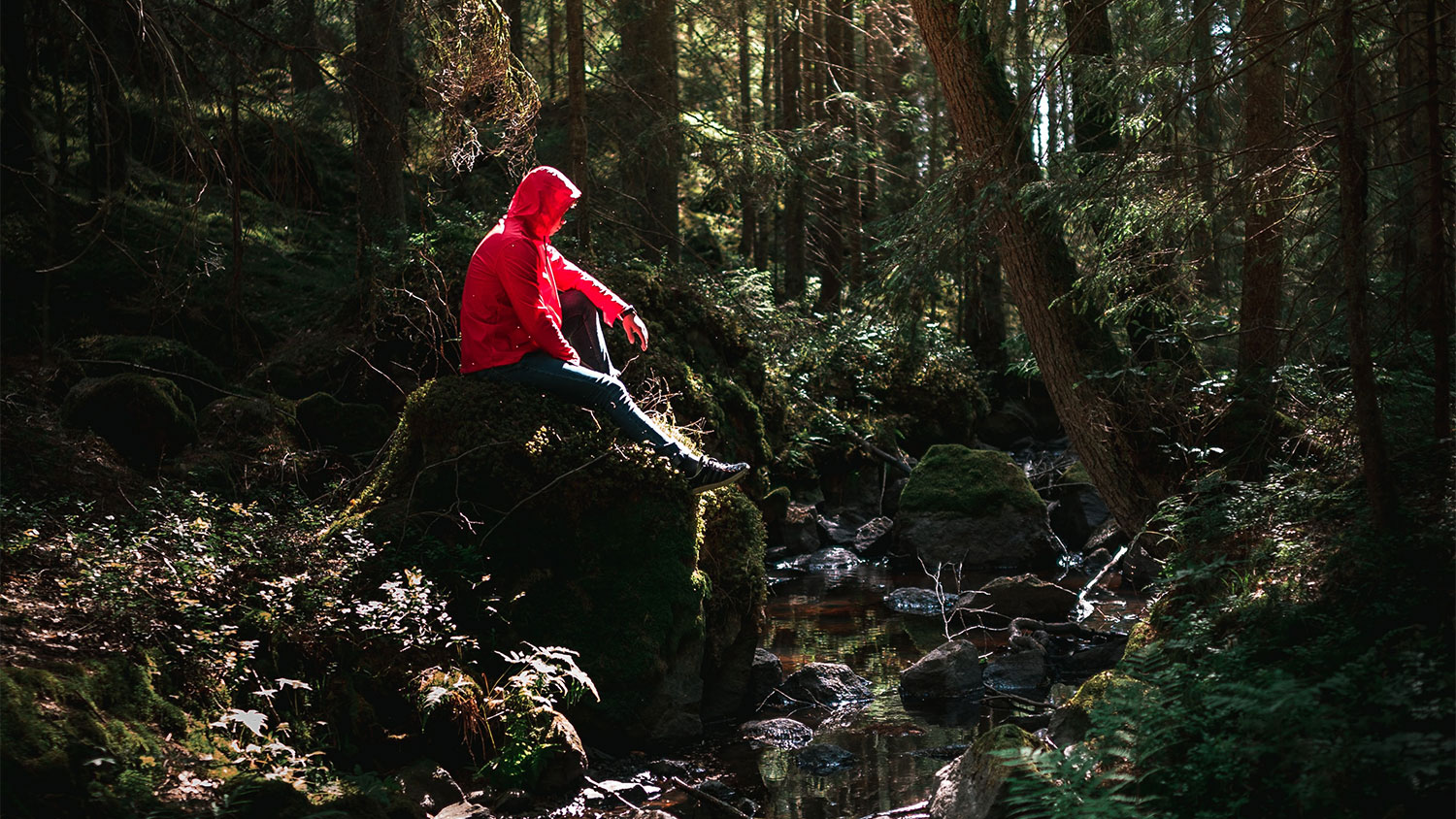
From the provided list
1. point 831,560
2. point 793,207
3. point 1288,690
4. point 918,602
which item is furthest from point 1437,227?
point 793,207

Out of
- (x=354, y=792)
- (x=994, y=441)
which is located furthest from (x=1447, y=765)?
(x=994, y=441)

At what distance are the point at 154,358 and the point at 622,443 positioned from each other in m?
5.29

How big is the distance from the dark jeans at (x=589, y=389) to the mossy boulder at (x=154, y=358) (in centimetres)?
401

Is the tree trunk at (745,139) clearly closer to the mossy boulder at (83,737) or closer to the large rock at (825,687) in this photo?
the large rock at (825,687)

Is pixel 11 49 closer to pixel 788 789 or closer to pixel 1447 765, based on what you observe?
pixel 788 789

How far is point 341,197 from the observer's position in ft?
53.0

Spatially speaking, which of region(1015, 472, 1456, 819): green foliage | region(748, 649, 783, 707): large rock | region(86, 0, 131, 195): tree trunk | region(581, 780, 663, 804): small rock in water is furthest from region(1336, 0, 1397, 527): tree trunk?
region(86, 0, 131, 195): tree trunk

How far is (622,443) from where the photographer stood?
732 centimetres

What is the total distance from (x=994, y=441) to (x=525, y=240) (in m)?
13.8

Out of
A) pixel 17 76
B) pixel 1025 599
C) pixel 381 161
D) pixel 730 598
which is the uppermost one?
pixel 381 161

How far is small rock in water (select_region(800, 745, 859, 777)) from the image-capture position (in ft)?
22.0

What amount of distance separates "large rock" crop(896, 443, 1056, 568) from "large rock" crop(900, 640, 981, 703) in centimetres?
398

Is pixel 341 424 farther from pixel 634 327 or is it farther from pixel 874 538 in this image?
pixel 874 538

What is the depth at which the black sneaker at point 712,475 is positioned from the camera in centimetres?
748
